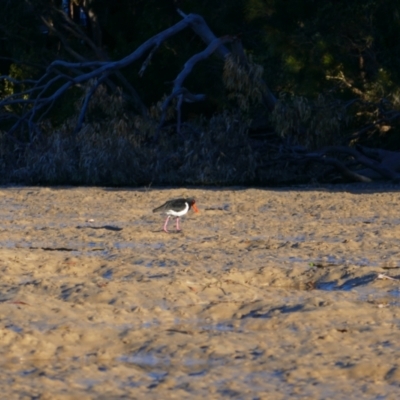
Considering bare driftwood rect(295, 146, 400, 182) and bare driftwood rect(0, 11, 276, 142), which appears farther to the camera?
bare driftwood rect(0, 11, 276, 142)

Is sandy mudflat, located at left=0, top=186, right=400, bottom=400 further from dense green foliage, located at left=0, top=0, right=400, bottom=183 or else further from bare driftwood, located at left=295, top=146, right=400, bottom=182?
dense green foliage, located at left=0, top=0, right=400, bottom=183

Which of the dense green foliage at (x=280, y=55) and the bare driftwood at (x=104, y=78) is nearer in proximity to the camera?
the dense green foliage at (x=280, y=55)

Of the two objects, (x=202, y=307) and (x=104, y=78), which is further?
(x=104, y=78)

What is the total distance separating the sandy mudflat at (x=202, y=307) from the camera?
5.60 metres

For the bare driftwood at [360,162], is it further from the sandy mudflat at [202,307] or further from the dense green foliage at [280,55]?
the sandy mudflat at [202,307]

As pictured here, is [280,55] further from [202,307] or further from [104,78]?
[202,307]

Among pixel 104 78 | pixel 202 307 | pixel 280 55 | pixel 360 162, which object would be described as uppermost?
pixel 280 55

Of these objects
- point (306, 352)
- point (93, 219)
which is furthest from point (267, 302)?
point (93, 219)

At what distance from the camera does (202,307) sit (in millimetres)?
7734

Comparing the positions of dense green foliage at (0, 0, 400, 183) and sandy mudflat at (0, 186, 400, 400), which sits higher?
dense green foliage at (0, 0, 400, 183)

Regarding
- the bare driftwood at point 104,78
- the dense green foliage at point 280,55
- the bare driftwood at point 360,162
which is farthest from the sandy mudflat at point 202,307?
the bare driftwood at point 104,78

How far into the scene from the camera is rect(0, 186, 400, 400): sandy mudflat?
18.4ft

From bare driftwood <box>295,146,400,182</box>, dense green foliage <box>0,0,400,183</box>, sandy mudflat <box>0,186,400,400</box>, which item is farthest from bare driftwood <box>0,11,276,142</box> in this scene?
sandy mudflat <box>0,186,400,400</box>

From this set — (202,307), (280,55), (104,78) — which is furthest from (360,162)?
(202,307)
